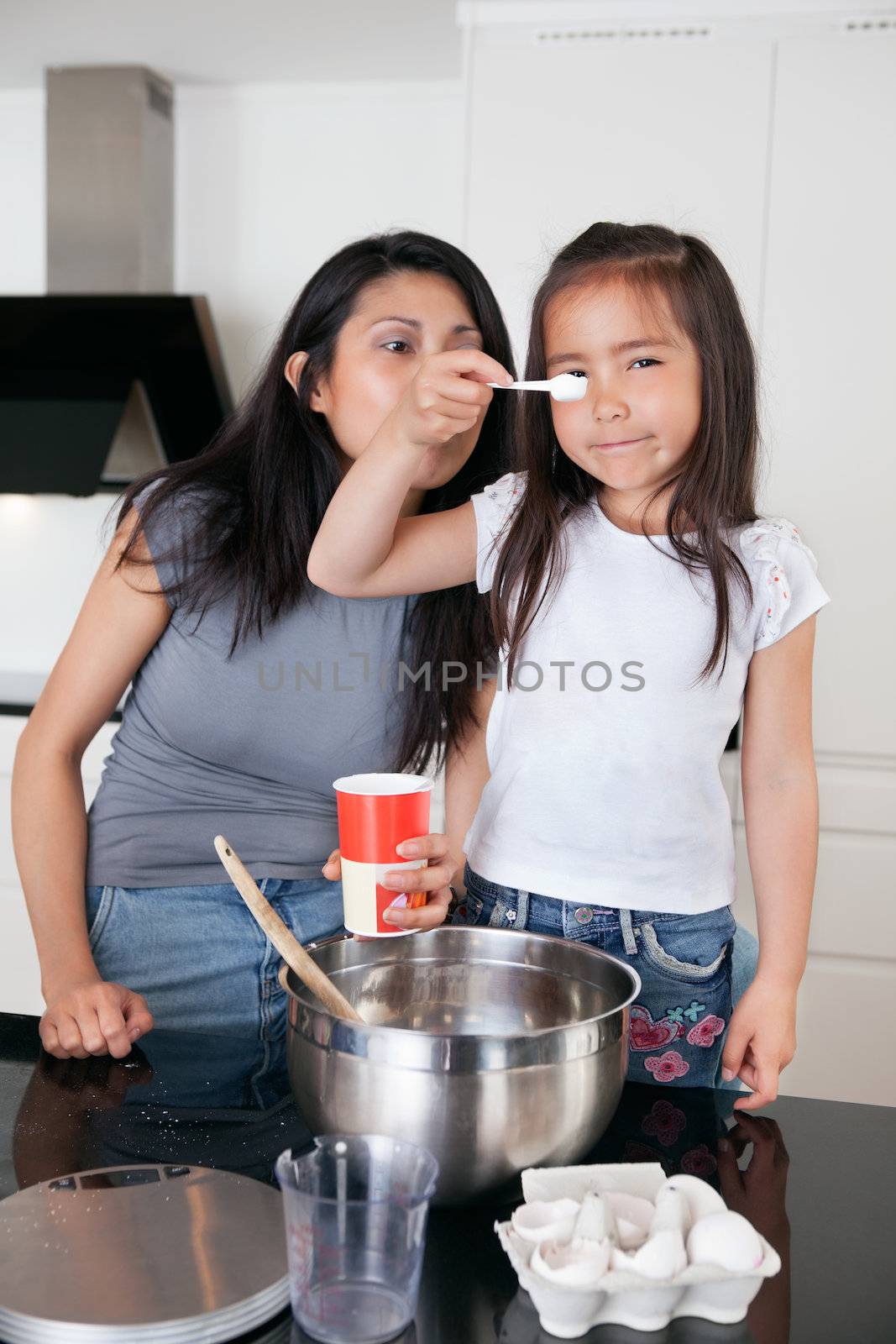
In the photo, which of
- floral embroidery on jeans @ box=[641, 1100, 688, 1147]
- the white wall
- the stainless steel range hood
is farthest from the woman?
the white wall

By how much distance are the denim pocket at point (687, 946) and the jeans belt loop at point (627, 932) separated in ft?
0.04

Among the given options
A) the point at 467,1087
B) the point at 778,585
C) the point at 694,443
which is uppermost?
the point at 694,443

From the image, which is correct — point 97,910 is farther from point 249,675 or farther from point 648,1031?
point 648,1031

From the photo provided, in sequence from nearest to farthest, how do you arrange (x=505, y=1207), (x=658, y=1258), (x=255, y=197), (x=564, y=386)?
(x=658, y=1258)
(x=505, y=1207)
(x=564, y=386)
(x=255, y=197)

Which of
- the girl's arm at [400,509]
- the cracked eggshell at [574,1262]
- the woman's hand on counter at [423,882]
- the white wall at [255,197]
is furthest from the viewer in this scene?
the white wall at [255,197]

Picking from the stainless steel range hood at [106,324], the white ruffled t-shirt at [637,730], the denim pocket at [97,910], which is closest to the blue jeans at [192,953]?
the denim pocket at [97,910]

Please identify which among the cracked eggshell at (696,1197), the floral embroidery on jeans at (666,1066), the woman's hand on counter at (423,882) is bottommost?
the floral embroidery on jeans at (666,1066)

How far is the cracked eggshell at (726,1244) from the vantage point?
616 millimetres

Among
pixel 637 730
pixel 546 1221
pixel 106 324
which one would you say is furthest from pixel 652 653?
pixel 106 324

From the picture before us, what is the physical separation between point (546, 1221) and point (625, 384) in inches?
30.2

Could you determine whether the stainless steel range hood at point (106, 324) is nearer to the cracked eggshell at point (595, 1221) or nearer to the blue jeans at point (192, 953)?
the blue jeans at point (192, 953)

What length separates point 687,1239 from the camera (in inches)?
25.2

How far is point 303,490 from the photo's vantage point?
4.65 feet

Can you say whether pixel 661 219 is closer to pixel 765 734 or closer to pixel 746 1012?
pixel 765 734
